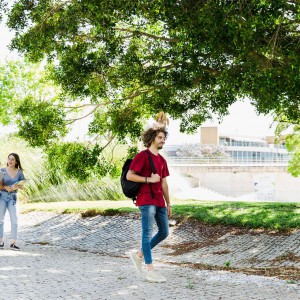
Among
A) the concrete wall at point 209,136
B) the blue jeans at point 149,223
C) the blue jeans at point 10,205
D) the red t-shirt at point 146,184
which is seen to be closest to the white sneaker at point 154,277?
the blue jeans at point 149,223

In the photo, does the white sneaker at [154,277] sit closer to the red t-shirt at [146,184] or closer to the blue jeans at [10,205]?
the red t-shirt at [146,184]

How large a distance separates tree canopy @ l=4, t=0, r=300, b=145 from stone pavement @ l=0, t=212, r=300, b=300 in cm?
280

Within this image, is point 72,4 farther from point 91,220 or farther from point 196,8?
point 91,220

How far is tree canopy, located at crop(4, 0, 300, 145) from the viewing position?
29.6 feet

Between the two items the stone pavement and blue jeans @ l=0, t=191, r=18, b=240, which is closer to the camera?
the stone pavement

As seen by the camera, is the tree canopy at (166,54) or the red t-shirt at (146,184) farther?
the tree canopy at (166,54)

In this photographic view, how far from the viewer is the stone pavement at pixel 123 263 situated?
254 inches

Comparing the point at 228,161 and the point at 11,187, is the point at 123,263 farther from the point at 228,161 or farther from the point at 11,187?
the point at 228,161

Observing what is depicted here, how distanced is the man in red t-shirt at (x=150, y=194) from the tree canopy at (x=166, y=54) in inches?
97.4

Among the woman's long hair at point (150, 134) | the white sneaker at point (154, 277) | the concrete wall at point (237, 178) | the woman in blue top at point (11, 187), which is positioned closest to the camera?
the white sneaker at point (154, 277)

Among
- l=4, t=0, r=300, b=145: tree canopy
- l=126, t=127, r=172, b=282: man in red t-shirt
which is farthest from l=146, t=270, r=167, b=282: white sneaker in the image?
l=4, t=0, r=300, b=145: tree canopy

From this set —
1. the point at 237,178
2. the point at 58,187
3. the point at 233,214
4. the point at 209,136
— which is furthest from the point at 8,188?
the point at 209,136

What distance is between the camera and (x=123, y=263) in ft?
31.6

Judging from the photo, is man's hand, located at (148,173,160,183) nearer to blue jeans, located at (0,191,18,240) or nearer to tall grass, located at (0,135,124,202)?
blue jeans, located at (0,191,18,240)
